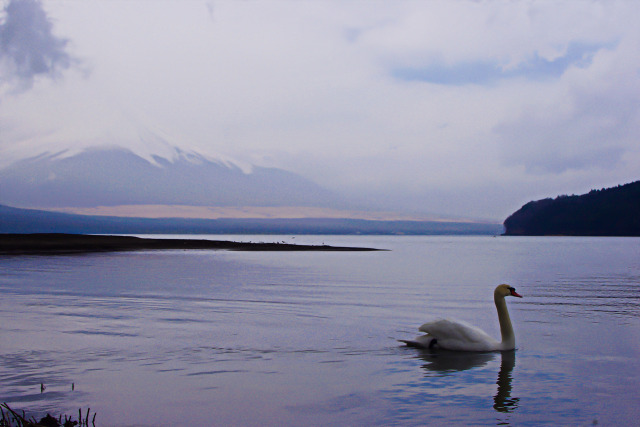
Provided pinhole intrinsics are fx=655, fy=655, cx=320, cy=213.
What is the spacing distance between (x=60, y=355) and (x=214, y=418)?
4626 millimetres

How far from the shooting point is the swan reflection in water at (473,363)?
8.96 metres

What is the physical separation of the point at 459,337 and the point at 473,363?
960 millimetres

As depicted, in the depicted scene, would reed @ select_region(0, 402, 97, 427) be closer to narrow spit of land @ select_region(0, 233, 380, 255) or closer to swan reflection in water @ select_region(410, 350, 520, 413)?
swan reflection in water @ select_region(410, 350, 520, 413)

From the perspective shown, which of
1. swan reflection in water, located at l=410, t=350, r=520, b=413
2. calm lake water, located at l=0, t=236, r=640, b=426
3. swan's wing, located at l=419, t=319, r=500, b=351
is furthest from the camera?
swan's wing, located at l=419, t=319, r=500, b=351

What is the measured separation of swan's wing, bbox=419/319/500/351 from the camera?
12.0 metres

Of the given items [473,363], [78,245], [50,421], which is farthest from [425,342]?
[78,245]

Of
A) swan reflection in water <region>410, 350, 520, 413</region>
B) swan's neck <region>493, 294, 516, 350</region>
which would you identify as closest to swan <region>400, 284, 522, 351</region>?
swan's neck <region>493, 294, 516, 350</region>

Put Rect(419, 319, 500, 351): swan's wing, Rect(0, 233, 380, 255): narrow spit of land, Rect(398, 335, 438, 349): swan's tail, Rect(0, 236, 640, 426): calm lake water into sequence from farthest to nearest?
1. Rect(0, 233, 380, 255): narrow spit of land
2. Rect(398, 335, 438, 349): swan's tail
3. Rect(419, 319, 500, 351): swan's wing
4. Rect(0, 236, 640, 426): calm lake water

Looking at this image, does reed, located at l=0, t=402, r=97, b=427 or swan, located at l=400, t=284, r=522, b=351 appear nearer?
reed, located at l=0, t=402, r=97, b=427

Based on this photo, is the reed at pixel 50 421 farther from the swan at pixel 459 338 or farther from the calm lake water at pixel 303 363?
the swan at pixel 459 338

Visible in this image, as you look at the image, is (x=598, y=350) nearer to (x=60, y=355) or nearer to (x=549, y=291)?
(x=60, y=355)

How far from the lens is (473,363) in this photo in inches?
437

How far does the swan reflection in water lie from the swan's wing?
0.41 feet

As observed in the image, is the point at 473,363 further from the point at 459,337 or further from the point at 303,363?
the point at 303,363
